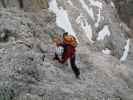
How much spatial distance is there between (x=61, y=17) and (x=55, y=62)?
27.8 ft

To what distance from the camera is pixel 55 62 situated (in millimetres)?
15258

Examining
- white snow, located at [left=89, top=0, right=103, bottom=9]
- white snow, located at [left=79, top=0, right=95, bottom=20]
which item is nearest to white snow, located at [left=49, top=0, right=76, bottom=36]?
white snow, located at [left=79, top=0, right=95, bottom=20]

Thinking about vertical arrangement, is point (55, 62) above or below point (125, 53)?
above

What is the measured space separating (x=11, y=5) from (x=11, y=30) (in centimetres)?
379

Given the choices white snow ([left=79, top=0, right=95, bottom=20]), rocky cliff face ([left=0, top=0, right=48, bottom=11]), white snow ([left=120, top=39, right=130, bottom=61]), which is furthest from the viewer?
white snow ([left=79, top=0, right=95, bottom=20])

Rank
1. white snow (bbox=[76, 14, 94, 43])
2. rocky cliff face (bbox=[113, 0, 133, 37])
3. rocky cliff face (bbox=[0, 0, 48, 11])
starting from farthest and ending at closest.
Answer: rocky cliff face (bbox=[113, 0, 133, 37])
white snow (bbox=[76, 14, 94, 43])
rocky cliff face (bbox=[0, 0, 48, 11])

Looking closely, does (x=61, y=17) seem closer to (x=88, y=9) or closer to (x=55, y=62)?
(x=88, y=9)

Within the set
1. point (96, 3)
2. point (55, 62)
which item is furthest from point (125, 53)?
point (55, 62)

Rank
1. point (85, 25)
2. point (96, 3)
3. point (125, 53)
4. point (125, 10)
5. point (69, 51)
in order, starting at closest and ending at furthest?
point (69, 51)
point (85, 25)
point (125, 53)
point (96, 3)
point (125, 10)

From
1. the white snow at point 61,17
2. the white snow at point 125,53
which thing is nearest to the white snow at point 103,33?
the white snow at point 125,53

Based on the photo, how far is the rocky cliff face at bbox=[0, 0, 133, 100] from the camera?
11.9m

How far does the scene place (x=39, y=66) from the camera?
539 inches

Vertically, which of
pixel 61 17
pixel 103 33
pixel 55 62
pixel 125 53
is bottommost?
pixel 125 53

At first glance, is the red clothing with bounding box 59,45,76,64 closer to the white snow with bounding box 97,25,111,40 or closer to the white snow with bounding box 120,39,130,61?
the white snow with bounding box 97,25,111,40
